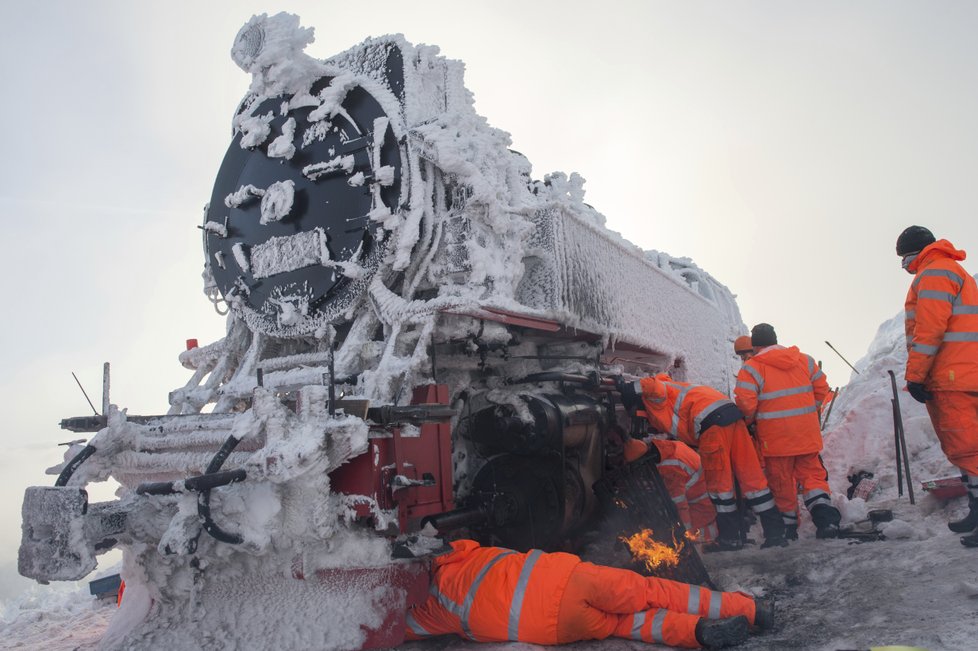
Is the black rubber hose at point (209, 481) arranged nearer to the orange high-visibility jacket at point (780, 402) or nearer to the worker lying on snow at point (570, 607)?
the worker lying on snow at point (570, 607)

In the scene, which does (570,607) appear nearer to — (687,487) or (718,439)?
(718,439)

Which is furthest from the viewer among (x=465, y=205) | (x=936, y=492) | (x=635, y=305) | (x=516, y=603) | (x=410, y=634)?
(x=635, y=305)

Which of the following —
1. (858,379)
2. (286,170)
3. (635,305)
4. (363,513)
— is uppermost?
(286,170)

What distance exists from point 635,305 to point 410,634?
3.28m

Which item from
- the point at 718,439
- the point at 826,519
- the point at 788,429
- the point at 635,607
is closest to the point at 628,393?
the point at 718,439

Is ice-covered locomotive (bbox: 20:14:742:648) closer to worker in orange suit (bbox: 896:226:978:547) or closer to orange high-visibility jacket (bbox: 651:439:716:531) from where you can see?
orange high-visibility jacket (bbox: 651:439:716:531)

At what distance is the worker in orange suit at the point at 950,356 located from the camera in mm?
3838

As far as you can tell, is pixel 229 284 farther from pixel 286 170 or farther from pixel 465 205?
pixel 465 205

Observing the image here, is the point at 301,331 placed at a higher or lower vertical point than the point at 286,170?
lower

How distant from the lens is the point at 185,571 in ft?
10.3

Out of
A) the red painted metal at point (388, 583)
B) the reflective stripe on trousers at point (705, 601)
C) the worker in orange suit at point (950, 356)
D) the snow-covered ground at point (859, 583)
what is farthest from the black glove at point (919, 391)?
the red painted metal at point (388, 583)

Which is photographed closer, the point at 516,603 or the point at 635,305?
the point at 516,603

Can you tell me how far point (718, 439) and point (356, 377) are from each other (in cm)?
231

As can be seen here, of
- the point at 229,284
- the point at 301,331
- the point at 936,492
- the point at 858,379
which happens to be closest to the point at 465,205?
the point at 301,331
